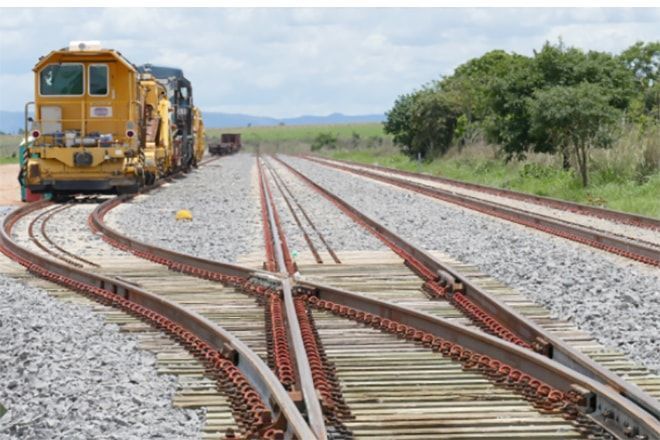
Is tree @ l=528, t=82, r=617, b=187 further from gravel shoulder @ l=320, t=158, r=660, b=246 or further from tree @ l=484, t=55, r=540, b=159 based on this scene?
tree @ l=484, t=55, r=540, b=159

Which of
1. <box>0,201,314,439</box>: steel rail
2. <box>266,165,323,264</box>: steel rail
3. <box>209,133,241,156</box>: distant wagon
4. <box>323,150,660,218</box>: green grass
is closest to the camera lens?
<box>0,201,314,439</box>: steel rail

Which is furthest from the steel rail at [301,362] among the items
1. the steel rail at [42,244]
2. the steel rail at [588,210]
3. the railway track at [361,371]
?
the steel rail at [588,210]

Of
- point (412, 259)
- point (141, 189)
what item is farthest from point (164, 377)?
point (141, 189)

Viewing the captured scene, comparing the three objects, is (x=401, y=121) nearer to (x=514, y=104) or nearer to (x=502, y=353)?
(x=514, y=104)

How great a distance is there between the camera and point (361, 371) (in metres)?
7.06

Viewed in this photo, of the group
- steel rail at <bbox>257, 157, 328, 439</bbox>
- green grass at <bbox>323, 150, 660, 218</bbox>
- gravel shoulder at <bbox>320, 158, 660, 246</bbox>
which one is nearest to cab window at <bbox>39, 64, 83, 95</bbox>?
gravel shoulder at <bbox>320, 158, 660, 246</bbox>

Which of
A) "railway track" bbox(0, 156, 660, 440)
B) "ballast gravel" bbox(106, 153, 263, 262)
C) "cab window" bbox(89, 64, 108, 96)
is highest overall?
"cab window" bbox(89, 64, 108, 96)

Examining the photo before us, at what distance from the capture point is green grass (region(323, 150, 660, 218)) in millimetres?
22984

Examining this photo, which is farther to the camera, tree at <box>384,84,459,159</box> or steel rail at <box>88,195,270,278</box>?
tree at <box>384,84,459,159</box>

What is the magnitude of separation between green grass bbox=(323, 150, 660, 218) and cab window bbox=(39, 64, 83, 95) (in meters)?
11.6

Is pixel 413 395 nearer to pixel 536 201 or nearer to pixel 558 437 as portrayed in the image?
pixel 558 437

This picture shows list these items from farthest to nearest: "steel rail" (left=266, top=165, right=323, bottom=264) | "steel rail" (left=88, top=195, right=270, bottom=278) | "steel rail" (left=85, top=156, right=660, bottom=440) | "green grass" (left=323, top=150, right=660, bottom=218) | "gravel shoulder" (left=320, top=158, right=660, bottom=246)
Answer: "green grass" (left=323, top=150, right=660, bottom=218), "gravel shoulder" (left=320, top=158, right=660, bottom=246), "steel rail" (left=266, top=165, right=323, bottom=264), "steel rail" (left=88, top=195, right=270, bottom=278), "steel rail" (left=85, top=156, right=660, bottom=440)

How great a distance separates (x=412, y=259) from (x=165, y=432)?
7.40m

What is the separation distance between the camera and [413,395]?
6.43m
